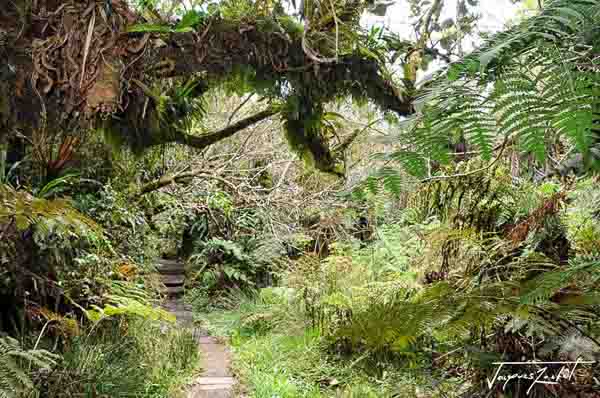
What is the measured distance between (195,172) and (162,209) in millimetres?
2544

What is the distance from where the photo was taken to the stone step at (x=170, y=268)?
7.73 metres

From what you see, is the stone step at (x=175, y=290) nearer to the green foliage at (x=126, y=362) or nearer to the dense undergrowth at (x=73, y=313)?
the green foliage at (x=126, y=362)

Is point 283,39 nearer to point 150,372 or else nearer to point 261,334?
point 150,372

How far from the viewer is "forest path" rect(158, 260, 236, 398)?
11.4 ft

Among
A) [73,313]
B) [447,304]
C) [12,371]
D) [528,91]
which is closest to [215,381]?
[73,313]

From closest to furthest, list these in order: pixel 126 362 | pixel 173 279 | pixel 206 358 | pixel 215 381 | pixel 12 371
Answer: pixel 12 371 → pixel 126 362 → pixel 215 381 → pixel 206 358 → pixel 173 279

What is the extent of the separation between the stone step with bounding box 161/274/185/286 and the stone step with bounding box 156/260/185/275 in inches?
4.9

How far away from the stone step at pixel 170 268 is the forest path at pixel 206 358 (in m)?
0.11

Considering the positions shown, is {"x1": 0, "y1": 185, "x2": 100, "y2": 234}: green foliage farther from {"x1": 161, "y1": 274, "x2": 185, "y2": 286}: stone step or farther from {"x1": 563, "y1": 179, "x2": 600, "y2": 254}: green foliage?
{"x1": 161, "y1": 274, "x2": 185, "y2": 286}: stone step

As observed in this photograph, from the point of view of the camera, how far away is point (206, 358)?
4.43 m

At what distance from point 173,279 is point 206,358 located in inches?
131

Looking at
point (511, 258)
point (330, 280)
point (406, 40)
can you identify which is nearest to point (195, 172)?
point (330, 280)

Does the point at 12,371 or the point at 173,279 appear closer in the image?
the point at 12,371

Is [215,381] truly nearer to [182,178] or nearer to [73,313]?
[73,313]
